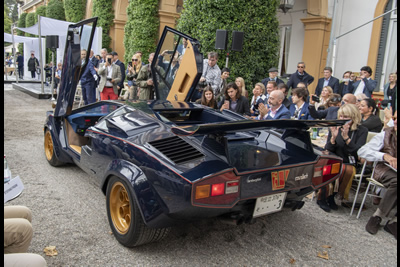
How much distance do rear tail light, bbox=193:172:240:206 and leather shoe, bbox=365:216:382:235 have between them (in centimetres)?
193

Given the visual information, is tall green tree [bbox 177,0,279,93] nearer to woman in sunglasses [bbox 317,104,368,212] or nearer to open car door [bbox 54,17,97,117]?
open car door [bbox 54,17,97,117]

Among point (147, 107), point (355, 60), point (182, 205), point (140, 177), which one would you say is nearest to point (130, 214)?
point (140, 177)

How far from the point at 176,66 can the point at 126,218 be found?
3.59 meters

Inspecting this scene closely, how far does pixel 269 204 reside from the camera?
2801 mm

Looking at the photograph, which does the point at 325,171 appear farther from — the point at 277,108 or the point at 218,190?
the point at 277,108

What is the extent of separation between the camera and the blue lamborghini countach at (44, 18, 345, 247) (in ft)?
8.11

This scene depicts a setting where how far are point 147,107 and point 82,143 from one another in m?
1.66

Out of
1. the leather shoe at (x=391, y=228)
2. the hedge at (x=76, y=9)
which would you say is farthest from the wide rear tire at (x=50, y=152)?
the hedge at (x=76, y=9)

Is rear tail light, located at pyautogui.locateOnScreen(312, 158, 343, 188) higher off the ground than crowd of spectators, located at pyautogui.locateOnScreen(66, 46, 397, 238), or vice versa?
crowd of spectators, located at pyautogui.locateOnScreen(66, 46, 397, 238)

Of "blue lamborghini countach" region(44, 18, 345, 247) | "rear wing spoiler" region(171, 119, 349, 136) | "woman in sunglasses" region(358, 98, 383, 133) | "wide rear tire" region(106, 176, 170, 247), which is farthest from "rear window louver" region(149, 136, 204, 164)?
"woman in sunglasses" region(358, 98, 383, 133)

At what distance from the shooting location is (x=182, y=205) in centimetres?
246

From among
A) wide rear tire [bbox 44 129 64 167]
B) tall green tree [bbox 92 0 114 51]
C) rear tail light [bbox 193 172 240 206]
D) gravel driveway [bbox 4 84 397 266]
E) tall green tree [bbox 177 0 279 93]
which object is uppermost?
tall green tree [bbox 92 0 114 51]

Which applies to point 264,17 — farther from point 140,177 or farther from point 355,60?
point 140,177

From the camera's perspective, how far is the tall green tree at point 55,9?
78.1 feet
